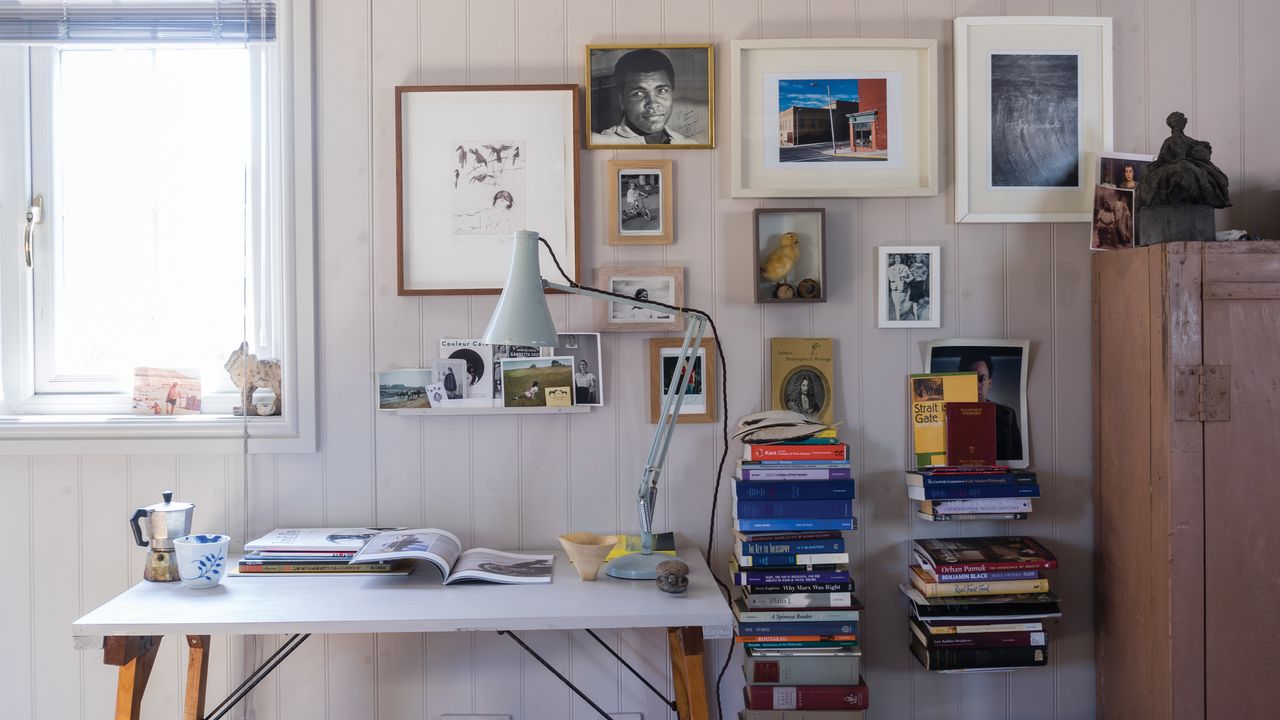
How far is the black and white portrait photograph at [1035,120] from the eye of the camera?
75.9 inches

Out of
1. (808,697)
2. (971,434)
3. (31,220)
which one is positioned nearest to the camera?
(808,697)

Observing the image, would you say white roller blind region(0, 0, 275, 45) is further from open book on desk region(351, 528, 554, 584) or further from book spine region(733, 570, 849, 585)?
book spine region(733, 570, 849, 585)

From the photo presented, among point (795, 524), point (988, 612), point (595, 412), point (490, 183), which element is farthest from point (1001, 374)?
point (490, 183)

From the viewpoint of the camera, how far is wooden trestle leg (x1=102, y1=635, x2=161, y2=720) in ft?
4.83

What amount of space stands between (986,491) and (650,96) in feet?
3.96

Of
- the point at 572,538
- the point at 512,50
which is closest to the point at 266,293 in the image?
the point at 512,50

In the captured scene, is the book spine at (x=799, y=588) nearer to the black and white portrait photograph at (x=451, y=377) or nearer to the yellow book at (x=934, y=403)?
the yellow book at (x=934, y=403)

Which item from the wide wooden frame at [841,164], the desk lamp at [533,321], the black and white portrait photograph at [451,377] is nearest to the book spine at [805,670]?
the desk lamp at [533,321]

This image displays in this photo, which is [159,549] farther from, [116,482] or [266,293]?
[266,293]

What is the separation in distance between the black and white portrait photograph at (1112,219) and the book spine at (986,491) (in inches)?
23.9

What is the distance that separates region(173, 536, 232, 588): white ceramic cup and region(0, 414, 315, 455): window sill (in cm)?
34

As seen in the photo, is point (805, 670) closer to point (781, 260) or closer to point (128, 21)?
point (781, 260)

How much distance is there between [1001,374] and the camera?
194 cm

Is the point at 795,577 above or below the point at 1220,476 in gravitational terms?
below
